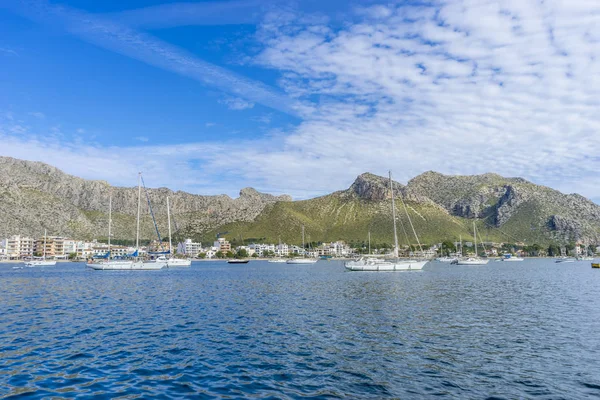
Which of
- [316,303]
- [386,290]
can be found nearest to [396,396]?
[316,303]

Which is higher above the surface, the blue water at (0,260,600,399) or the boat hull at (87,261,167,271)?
the blue water at (0,260,600,399)

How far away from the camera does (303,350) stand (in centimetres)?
2377

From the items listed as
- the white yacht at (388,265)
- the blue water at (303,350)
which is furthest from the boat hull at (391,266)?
the blue water at (303,350)

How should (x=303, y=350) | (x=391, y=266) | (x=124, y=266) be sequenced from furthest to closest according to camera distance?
(x=124, y=266)
(x=391, y=266)
(x=303, y=350)

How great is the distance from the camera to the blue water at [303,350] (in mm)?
17375

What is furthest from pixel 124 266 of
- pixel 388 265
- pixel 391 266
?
pixel 391 266

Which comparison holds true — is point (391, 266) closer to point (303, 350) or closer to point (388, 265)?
point (388, 265)

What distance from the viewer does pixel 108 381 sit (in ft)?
59.5

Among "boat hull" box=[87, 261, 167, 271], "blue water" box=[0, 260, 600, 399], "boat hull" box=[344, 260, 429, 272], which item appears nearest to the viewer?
"blue water" box=[0, 260, 600, 399]

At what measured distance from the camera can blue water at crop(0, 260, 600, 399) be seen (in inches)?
684

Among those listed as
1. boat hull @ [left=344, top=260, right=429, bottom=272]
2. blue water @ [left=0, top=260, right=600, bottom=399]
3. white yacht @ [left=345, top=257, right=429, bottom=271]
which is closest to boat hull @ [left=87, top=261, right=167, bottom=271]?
white yacht @ [left=345, top=257, right=429, bottom=271]

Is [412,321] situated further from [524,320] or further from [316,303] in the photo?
[316,303]

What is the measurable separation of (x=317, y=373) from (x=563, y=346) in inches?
611

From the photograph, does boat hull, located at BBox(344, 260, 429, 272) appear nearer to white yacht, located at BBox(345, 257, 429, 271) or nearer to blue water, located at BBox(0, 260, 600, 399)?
white yacht, located at BBox(345, 257, 429, 271)
